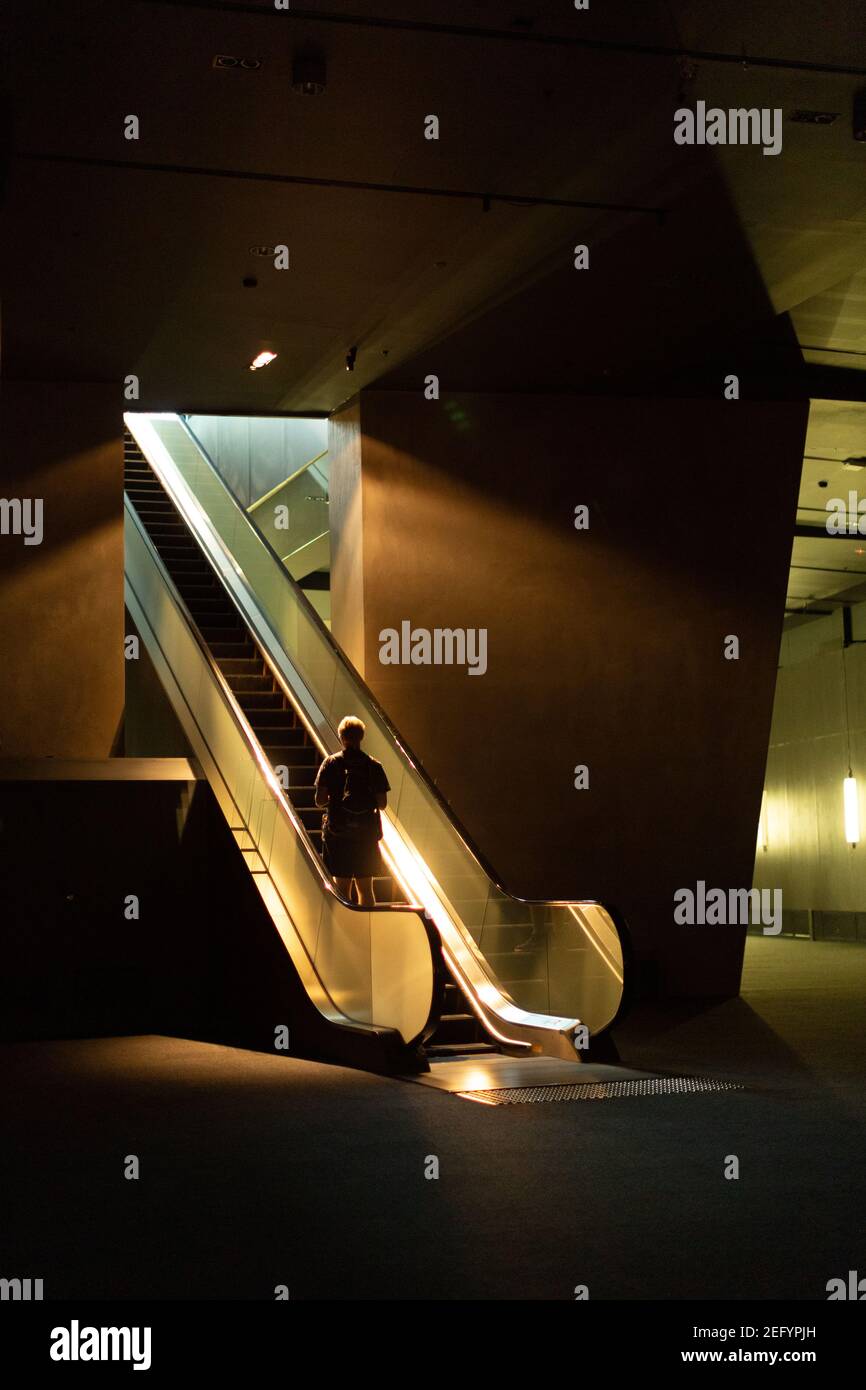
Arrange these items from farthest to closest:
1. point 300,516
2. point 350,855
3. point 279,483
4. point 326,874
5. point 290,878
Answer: point 279,483 → point 300,516 → point 290,878 → point 350,855 → point 326,874

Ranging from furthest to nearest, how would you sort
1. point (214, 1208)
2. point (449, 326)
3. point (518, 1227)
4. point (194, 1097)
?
point (449, 326) < point (194, 1097) < point (214, 1208) < point (518, 1227)

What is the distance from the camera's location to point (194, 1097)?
7531 mm

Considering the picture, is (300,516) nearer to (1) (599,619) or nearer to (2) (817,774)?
(1) (599,619)

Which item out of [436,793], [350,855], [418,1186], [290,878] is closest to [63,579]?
[290,878]

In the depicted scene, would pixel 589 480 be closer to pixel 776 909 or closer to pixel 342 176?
pixel 342 176

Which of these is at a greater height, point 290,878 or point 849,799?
point 849,799

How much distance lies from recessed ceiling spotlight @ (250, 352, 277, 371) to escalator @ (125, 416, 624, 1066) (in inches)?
86.9

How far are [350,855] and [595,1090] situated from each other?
8.91ft

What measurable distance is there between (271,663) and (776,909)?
494 inches

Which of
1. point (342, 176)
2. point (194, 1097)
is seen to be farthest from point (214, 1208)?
point (342, 176)

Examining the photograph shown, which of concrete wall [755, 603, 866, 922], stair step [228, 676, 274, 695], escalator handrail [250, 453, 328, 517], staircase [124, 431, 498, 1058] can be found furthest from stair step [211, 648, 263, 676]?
concrete wall [755, 603, 866, 922]

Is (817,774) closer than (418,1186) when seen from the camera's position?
No

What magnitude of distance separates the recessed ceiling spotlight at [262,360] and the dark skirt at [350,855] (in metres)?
4.78

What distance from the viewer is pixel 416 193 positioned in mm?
9352
